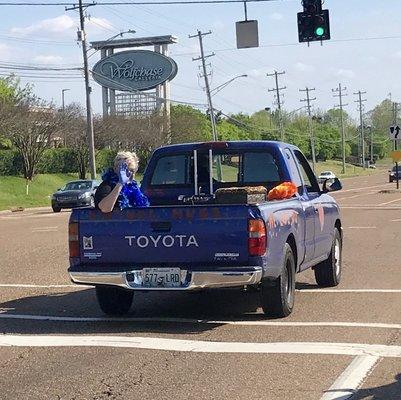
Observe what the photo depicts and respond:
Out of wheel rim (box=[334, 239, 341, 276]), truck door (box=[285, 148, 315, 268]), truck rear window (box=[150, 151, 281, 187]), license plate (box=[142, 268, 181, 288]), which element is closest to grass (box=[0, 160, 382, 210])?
wheel rim (box=[334, 239, 341, 276])

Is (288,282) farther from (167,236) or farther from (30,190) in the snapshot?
(30,190)

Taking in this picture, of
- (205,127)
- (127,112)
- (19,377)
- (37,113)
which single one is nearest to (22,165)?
(37,113)

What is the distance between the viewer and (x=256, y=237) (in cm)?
827

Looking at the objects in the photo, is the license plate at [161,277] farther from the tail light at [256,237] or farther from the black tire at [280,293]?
the black tire at [280,293]

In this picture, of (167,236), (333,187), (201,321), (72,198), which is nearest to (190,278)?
(167,236)

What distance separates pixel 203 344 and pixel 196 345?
0.25 ft

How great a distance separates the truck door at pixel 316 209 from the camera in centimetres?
1048

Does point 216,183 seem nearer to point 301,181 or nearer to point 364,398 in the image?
point 301,181

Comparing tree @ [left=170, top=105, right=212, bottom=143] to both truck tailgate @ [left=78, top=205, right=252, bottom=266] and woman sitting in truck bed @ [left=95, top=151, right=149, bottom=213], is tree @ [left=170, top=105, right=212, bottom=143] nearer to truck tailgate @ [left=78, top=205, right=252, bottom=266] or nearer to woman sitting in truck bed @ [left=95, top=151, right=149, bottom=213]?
woman sitting in truck bed @ [left=95, top=151, right=149, bottom=213]

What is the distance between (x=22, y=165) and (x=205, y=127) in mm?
38755

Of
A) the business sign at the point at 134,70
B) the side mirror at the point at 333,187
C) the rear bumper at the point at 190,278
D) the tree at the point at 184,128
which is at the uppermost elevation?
the business sign at the point at 134,70

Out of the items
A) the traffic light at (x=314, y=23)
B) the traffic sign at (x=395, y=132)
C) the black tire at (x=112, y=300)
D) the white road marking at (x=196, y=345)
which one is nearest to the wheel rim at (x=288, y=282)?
the white road marking at (x=196, y=345)

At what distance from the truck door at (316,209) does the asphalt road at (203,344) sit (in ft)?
2.07

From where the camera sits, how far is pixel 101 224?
8.74 m
